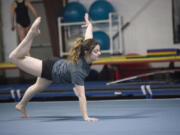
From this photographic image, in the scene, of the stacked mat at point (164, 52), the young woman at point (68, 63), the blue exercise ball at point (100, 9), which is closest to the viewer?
the young woman at point (68, 63)

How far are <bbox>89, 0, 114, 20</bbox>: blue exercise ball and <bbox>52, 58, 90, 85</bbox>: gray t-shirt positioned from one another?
11.8ft

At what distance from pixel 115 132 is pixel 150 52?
3.32 meters

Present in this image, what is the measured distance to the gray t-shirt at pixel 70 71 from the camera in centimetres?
288

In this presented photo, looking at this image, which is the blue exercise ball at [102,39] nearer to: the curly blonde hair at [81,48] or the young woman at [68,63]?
the young woman at [68,63]

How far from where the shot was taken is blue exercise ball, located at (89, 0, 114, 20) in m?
6.43

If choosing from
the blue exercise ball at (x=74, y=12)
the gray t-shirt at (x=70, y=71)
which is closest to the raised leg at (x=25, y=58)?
the gray t-shirt at (x=70, y=71)

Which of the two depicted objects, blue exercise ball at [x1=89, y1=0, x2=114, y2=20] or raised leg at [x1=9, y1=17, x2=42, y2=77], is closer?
raised leg at [x1=9, y1=17, x2=42, y2=77]

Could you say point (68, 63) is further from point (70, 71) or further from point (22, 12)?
point (22, 12)

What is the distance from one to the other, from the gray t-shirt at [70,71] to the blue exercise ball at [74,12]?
3.58m

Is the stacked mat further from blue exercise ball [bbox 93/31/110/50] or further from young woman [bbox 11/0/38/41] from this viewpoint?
young woman [bbox 11/0/38/41]

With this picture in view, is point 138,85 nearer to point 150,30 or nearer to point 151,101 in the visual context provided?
point 151,101

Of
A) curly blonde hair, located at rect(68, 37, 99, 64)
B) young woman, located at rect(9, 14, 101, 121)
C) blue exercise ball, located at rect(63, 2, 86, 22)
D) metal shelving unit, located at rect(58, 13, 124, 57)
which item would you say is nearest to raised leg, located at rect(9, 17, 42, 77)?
young woman, located at rect(9, 14, 101, 121)

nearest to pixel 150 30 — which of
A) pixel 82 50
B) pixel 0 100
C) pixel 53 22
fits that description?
pixel 53 22

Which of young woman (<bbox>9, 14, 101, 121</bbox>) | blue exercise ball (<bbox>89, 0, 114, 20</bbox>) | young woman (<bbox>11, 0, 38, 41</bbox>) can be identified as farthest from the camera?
blue exercise ball (<bbox>89, 0, 114, 20</bbox>)
